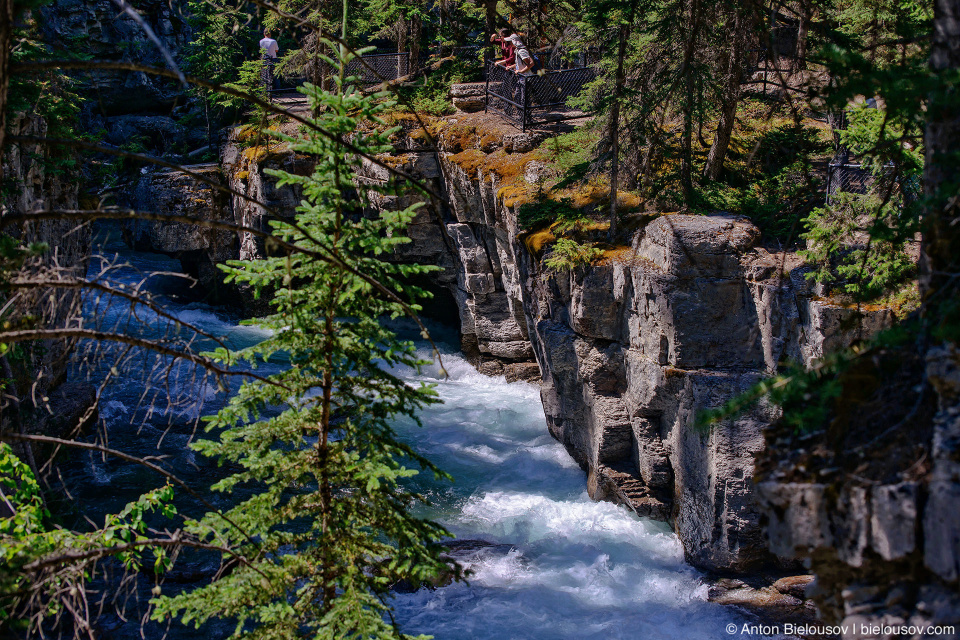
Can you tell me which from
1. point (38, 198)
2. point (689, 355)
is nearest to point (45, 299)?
point (38, 198)

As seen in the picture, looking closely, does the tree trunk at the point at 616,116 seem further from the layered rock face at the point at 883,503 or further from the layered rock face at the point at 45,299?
the layered rock face at the point at 883,503

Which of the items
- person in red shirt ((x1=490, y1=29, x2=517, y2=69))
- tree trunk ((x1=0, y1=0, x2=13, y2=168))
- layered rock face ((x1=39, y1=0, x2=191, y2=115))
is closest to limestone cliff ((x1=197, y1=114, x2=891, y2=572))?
person in red shirt ((x1=490, y1=29, x2=517, y2=69))

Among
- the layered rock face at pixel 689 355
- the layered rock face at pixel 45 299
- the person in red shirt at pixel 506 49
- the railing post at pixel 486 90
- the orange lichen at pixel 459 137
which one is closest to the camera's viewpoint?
the layered rock face at pixel 689 355

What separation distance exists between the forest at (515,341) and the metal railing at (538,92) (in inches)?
3.8

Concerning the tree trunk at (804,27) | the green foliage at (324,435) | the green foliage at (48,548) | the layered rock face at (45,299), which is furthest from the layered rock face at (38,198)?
the tree trunk at (804,27)

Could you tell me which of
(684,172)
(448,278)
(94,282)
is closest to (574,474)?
(684,172)

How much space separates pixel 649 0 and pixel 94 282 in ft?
34.2

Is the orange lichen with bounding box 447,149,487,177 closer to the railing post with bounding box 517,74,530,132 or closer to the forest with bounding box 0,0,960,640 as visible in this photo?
the forest with bounding box 0,0,960,640

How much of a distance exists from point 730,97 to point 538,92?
5.27 m

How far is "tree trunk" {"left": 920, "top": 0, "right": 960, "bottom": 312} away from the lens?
3605 millimetres

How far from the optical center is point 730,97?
452 inches

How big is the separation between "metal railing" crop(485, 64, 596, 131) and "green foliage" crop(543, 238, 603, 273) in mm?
4453

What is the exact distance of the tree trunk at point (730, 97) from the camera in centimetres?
1121

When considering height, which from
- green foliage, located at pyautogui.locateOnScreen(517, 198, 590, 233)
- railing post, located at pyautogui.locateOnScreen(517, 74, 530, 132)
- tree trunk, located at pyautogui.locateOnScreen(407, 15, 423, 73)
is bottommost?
green foliage, located at pyautogui.locateOnScreen(517, 198, 590, 233)
